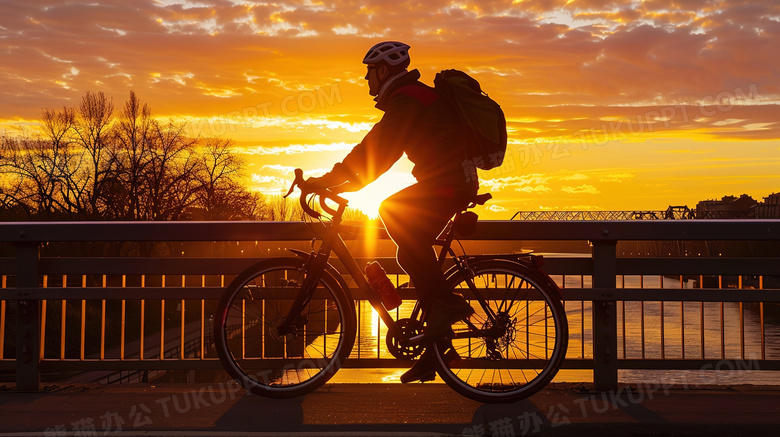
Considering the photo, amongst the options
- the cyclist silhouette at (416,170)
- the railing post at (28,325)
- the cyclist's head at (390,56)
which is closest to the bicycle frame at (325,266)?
the cyclist silhouette at (416,170)

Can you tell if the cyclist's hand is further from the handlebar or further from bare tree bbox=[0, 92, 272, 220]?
bare tree bbox=[0, 92, 272, 220]

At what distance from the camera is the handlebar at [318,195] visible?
498 centimetres

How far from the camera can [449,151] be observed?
16.1 ft

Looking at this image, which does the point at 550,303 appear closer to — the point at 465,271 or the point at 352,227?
the point at 465,271

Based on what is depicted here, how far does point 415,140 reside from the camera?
194 inches

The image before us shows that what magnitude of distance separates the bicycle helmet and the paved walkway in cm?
201

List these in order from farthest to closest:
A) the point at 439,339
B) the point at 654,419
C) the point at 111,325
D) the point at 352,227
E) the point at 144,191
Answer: the point at 144,191
the point at 111,325
the point at 352,227
the point at 439,339
the point at 654,419

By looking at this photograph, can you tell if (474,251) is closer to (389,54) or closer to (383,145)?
(383,145)

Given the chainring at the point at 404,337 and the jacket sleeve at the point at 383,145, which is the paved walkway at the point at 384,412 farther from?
the jacket sleeve at the point at 383,145

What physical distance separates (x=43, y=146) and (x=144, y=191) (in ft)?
27.3

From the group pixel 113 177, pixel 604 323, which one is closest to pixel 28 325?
pixel 604 323

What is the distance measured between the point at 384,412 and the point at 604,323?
1681mm

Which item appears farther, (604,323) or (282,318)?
(604,323)

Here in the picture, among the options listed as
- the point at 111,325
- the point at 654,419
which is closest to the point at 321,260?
the point at 654,419
